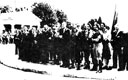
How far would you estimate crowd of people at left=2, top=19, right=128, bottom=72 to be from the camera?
14545 millimetres

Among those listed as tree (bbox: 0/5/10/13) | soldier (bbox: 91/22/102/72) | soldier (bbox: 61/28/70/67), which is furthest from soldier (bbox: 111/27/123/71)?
tree (bbox: 0/5/10/13)

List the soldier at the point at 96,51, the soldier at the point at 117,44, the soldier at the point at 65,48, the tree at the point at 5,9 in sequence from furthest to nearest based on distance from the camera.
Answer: the tree at the point at 5,9 < the soldier at the point at 65,48 < the soldier at the point at 96,51 < the soldier at the point at 117,44

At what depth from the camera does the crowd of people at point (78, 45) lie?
573 inches

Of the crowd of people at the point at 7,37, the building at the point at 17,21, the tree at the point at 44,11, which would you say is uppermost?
the tree at the point at 44,11

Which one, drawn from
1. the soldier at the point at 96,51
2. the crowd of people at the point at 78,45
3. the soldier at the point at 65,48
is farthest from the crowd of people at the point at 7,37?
the soldier at the point at 96,51

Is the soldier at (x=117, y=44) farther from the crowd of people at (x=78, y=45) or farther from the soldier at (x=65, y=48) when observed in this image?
the soldier at (x=65, y=48)

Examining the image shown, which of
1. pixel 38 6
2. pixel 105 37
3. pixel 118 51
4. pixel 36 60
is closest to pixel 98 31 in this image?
pixel 105 37

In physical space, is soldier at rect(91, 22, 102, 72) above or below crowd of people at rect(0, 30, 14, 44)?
below

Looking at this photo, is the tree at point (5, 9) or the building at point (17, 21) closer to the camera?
the building at point (17, 21)

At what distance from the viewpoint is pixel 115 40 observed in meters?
14.6

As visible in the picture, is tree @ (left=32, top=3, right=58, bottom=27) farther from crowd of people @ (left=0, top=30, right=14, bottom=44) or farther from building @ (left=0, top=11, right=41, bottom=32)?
crowd of people @ (left=0, top=30, right=14, bottom=44)

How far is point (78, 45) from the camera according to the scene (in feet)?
50.1

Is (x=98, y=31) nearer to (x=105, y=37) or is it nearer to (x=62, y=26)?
(x=105, y=37)

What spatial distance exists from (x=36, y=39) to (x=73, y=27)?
3122mm
